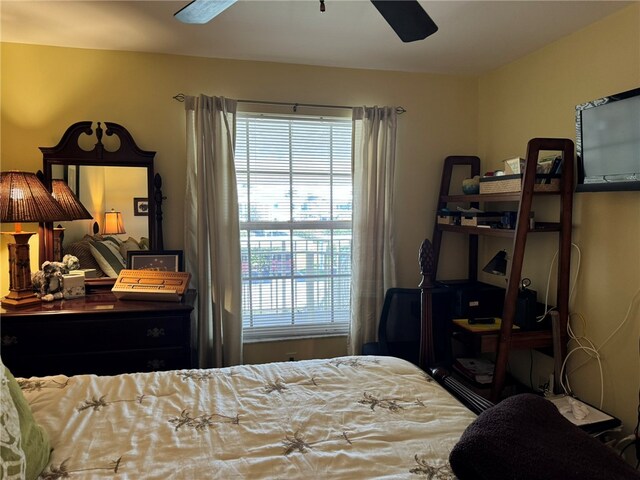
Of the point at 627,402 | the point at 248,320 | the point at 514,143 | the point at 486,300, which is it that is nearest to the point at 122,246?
the point at 248,320

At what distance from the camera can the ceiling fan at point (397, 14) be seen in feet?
4.37

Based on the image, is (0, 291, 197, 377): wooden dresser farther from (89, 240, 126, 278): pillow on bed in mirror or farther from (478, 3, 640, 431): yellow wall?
(478, 3, 640, 431): yellow wall

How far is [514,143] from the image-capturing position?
9.04 feet

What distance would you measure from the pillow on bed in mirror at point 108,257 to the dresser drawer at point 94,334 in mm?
531

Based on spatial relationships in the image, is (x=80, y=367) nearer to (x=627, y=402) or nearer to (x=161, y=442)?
(x=161, y=442)

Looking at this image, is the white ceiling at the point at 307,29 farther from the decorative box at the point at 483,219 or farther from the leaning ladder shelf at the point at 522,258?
the decorative box at the point at 483,219

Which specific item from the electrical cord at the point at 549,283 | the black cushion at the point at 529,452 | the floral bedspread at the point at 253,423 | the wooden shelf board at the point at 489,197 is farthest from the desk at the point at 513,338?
the black cushion at the point at 529,452

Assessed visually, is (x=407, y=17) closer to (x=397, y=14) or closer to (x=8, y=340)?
(x=397, y=14)

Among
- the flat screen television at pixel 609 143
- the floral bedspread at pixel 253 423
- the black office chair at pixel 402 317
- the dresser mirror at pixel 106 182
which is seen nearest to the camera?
the floral bedspread at pixel 253 423

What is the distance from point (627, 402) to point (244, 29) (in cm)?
277

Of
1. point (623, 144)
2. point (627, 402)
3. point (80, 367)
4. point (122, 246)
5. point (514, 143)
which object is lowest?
point (627, 402)

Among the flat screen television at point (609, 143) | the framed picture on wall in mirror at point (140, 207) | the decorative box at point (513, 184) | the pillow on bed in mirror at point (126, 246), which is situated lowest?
the pillow on bed in mirror at point (126, 246)

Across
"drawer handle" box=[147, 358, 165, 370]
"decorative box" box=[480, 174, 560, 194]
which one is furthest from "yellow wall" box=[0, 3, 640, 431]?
"drawer handle" box=[147, 358, 165, 370]

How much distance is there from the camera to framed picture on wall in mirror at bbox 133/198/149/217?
2551 mm
